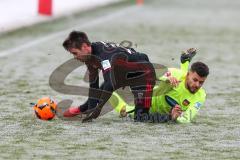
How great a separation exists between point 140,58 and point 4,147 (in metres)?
2.26

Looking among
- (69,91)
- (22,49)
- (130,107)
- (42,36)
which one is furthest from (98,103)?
(42,36)

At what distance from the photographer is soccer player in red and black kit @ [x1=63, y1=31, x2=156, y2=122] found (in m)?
8.48

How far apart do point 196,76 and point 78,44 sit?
128cm

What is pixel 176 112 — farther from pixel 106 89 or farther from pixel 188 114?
pixel 106 89

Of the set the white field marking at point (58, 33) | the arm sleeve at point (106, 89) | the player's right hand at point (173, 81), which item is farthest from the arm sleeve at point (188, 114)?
the white field marking at point (58, 33)

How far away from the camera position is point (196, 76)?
337 inches

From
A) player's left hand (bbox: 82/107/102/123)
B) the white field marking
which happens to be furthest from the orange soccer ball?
the white field marking

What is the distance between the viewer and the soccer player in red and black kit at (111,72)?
848 cm

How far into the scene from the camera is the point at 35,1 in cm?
2467

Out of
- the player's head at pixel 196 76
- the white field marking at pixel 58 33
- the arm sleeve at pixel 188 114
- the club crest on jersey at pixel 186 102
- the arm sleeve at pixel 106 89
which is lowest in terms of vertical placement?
the white field marking at pixel 58 33

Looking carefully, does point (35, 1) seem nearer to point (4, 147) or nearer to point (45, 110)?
point (45, 110)

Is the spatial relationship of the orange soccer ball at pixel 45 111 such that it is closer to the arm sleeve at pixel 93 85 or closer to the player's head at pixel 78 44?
the arm sleeve at pixel 93 85

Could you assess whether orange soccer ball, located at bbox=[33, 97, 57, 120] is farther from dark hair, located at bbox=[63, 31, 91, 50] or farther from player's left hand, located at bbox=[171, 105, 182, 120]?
player's left hand, located at bbox=[171, 105, 182, 120]

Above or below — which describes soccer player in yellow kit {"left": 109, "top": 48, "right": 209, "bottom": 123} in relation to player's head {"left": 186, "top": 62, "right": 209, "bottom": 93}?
below
